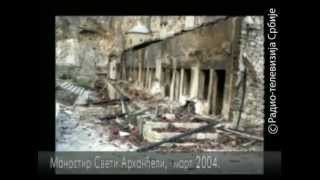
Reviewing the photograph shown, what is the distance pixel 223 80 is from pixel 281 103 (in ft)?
1.94

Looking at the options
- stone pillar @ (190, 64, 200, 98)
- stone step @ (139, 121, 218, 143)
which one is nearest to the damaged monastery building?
stone pillar @ (190, 64, 200, 98)

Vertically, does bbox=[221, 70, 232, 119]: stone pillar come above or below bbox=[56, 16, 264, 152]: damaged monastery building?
below

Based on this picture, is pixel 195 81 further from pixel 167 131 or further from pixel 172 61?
pixel 167 131

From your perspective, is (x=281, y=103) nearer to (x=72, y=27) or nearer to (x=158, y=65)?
(x=158, y=65)

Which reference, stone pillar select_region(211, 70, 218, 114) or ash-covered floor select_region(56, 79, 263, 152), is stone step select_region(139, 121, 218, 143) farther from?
stone pillar select_region(211, 70, 218, 114)

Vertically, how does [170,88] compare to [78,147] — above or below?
above

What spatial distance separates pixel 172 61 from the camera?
6.64 meters

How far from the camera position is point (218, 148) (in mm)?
6602

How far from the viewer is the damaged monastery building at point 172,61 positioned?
6547mm

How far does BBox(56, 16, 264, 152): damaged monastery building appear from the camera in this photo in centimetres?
655

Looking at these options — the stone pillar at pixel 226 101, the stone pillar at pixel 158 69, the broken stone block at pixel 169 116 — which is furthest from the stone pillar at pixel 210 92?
the stone pillar at pixel 158 69

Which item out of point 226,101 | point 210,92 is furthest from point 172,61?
point 226,101
